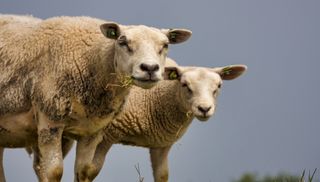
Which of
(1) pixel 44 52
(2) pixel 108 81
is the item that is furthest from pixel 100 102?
(1) pixel 44 52

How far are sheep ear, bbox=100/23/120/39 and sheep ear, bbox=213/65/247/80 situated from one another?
12.6 ft

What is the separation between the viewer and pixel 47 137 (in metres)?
11.1

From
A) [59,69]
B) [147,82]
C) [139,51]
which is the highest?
[139,51]

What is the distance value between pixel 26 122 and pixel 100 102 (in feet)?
3.69

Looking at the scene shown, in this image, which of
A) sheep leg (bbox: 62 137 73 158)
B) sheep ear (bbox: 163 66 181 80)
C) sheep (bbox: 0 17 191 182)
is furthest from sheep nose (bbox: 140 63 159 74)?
sheep ear (bbox: 163 66 181 80)

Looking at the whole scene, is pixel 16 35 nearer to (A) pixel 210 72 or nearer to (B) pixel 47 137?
(B) pixel 47 137

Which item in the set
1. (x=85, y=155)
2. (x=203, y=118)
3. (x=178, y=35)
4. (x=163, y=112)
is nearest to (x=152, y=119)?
(x=163, y=112)

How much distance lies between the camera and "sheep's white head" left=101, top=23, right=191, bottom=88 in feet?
33.5

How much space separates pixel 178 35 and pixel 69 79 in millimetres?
1743

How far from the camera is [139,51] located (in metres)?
10.6

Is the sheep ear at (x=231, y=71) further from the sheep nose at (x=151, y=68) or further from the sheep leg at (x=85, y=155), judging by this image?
the sheep nose at (x=151, y=68)

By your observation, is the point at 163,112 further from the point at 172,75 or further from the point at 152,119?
the point at 172,75

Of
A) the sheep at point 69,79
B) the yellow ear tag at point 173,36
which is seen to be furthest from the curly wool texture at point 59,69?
the yellow ear tag at point 173,36

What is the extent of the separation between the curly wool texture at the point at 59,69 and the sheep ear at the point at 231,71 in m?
3.35
